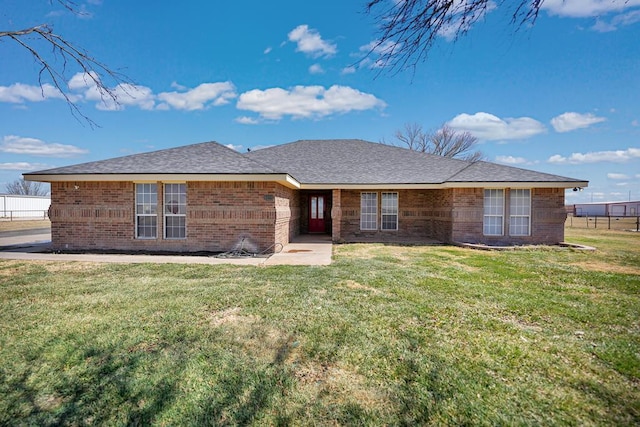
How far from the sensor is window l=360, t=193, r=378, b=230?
16.2 metres

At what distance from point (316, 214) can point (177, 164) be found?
27.8 feet

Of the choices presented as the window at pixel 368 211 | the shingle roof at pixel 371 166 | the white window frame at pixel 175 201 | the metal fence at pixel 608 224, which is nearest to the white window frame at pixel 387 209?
the window at pixel 368 211

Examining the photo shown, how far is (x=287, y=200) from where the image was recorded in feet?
46.2

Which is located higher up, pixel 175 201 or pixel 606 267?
pixel 175 201

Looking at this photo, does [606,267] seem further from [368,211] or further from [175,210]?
[175,210]

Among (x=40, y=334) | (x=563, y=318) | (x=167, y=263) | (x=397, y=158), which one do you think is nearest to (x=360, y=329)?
(x=563, y=318)

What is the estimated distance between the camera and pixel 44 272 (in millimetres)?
8016

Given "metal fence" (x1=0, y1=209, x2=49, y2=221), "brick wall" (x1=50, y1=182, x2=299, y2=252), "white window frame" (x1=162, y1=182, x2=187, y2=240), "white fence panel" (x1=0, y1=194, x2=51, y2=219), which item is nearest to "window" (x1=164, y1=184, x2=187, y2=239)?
"white window frame" (x1=162, y1=182, x2=187, y2=240)

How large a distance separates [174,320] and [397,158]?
1558cm

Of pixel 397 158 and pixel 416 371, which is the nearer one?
pixel 416 371

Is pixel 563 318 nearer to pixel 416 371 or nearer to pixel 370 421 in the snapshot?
pixel 416 371

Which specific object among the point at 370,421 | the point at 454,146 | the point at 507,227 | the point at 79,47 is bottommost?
the point at 370,421

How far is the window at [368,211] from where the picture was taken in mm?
16188

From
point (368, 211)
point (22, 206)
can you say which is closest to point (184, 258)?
point (368, 211)
